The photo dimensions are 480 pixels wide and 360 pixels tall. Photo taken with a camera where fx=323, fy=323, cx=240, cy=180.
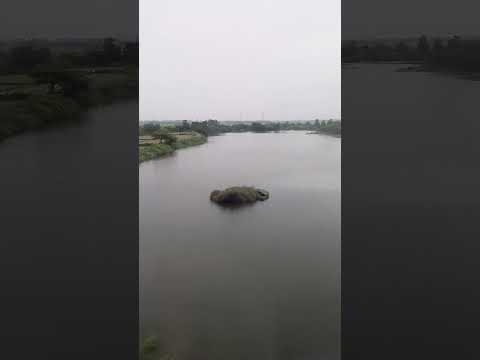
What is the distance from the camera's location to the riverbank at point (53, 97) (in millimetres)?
2207

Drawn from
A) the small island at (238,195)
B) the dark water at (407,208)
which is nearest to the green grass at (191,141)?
the small island at (238,195)

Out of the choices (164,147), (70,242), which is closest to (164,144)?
(164,147)

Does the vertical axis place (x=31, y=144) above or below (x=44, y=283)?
above

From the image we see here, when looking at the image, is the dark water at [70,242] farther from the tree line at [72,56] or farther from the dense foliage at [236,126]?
the dense foliage at [236,126]

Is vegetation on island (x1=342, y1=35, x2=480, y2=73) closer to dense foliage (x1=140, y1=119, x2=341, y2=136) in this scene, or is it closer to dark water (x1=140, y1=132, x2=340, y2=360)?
dark water (x1=140, y1=132, x2=340, y2=360)

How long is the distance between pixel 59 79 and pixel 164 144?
2298 millimetres

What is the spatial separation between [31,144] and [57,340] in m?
1.31

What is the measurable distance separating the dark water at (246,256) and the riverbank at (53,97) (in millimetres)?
2103

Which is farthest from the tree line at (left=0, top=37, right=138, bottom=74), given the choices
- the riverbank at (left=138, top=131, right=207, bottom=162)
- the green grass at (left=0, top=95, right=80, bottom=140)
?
the riverbank at (left=138, top=131, right=207, bottom=162)

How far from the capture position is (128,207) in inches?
85.8

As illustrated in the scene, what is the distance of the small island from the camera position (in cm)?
437

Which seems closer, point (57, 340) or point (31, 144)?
point (57, 340)

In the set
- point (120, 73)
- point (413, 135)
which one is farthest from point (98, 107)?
point (413, 135)

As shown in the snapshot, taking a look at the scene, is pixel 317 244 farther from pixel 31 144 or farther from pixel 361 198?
pixel 31 144
